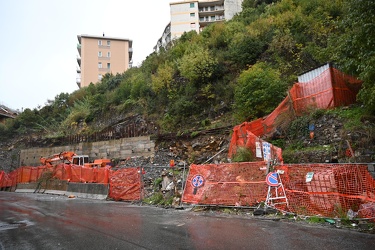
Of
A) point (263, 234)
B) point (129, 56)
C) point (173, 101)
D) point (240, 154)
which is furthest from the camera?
point (129, 56)

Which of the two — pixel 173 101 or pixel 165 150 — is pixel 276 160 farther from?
pixel 173 101

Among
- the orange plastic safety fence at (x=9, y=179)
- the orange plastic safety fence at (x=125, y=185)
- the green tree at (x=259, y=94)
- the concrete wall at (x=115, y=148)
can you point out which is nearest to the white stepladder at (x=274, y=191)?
the orange plastic safety fence at (x=125, y=185)

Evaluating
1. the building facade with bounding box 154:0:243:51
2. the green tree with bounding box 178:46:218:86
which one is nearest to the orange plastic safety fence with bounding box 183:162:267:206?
the green tree with bounding box 178:46:218:86

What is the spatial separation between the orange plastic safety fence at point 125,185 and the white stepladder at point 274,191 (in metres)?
6.91

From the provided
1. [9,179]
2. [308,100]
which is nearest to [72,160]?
[9,179]

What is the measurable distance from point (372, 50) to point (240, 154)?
243 inches

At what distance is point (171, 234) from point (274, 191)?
390 centimetres

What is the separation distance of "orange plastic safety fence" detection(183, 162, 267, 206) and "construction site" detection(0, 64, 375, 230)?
0.11ft

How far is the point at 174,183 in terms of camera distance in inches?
473

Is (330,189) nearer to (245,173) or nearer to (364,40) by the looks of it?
(245,173)

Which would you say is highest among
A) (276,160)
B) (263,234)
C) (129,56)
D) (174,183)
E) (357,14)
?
(129,56)

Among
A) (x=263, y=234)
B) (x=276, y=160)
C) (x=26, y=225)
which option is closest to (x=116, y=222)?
(x=26, y=225)

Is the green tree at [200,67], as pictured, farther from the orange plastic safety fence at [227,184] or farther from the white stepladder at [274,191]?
the white stepladder at [274,191]

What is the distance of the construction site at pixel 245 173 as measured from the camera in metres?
7.23
